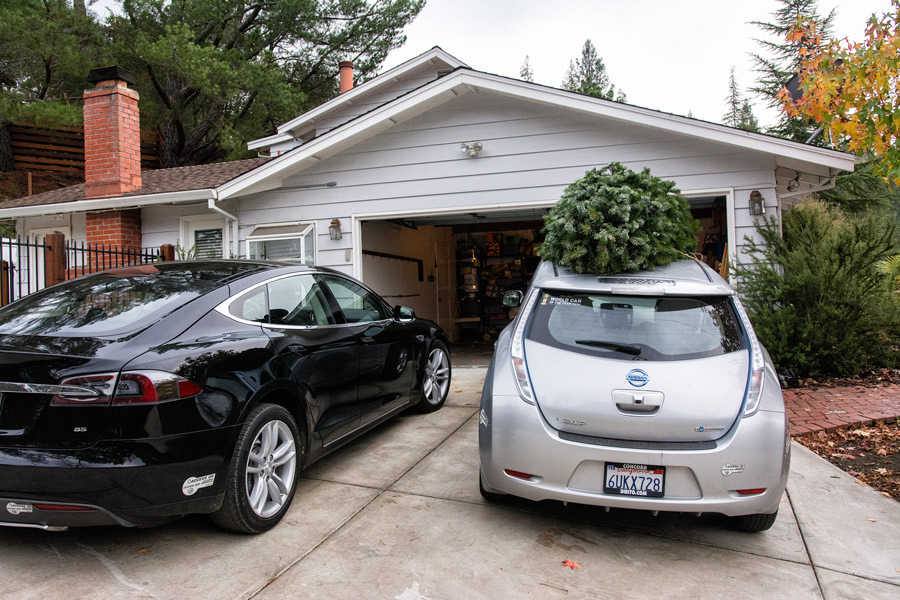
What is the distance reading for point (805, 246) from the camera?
7023 millimetres

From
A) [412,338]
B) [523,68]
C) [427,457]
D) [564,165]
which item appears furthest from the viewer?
[523,68]

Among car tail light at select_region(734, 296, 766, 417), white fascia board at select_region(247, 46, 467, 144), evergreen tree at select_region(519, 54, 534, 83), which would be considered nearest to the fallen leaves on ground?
car tail light at select_region(734, 296, 766, 417)

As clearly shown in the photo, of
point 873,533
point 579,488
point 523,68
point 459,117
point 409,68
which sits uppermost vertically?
point 523,68

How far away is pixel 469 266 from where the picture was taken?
13820 millimetres

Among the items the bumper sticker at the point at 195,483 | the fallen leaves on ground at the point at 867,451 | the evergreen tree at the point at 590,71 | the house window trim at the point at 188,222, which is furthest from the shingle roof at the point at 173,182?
the evergreen tree at the point at 590,71

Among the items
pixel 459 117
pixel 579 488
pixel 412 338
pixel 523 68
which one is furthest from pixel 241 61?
pixel 523 68

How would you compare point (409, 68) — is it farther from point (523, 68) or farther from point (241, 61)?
point (523, 68)

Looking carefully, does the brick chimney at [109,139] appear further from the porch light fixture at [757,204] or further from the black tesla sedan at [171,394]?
the porch light fixture at [757,204]

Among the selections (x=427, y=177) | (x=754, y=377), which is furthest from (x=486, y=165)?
(x=754, y=377)

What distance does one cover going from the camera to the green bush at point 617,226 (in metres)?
3.81

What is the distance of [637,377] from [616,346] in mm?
262

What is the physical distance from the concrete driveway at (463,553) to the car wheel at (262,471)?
126mm

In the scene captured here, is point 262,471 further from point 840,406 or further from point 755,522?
point 840,406

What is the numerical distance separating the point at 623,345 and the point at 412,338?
7.70ft
